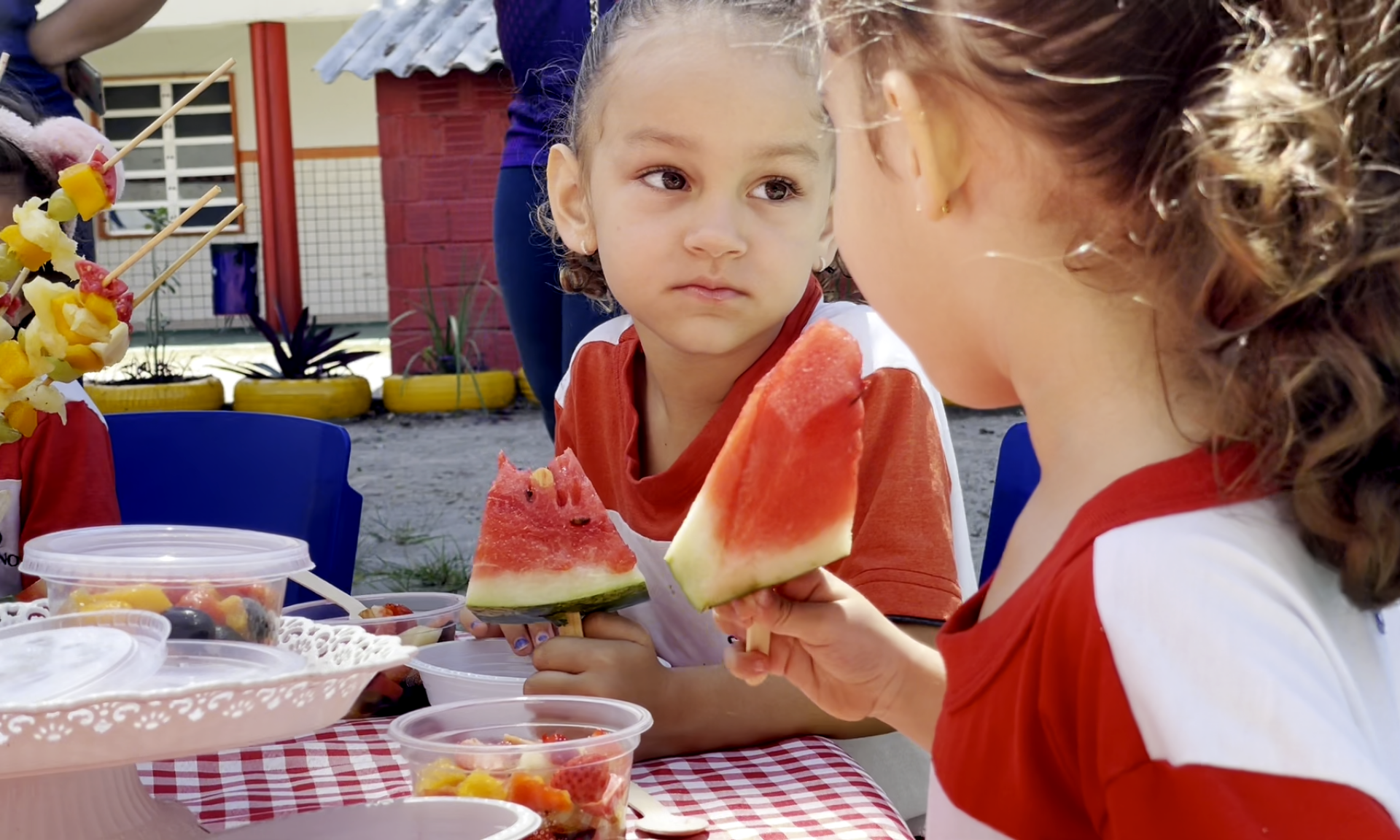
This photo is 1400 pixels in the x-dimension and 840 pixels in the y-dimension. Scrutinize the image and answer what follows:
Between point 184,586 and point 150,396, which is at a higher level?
point 184,586

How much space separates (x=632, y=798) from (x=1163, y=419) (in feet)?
2.48

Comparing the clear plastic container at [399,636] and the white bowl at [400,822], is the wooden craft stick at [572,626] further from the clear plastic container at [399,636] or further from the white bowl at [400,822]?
the white bowl at [400,822]

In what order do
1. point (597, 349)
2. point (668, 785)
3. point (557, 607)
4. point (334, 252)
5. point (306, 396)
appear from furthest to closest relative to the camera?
point (334, 252) → point (306, 396) → point (597, 349) → point (557, 607) → point (668, 785)

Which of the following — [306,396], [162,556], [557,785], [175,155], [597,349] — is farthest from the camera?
[175,155]

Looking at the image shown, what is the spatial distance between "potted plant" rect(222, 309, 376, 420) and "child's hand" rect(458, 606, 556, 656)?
768 centimetres

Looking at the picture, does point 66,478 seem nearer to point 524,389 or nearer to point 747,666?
point 747,666

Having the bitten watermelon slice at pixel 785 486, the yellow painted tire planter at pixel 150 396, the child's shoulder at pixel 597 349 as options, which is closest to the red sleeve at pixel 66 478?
the child's shoulder at pixel 597 349

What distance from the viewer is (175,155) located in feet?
64.9

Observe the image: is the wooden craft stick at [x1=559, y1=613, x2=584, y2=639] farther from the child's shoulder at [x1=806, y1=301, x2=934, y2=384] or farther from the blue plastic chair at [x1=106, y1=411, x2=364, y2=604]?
the blue plastic chair at [x1=106, y1=411, x2=364, y2=604]

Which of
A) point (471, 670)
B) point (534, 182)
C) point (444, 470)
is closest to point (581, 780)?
point (471, 670)

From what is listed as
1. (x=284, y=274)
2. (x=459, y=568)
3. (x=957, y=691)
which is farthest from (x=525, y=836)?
(x=284, y=274)

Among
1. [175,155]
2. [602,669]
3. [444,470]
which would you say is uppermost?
[175,155]

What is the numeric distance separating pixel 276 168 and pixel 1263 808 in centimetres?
1340

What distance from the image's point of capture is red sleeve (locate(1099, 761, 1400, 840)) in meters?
0.82
